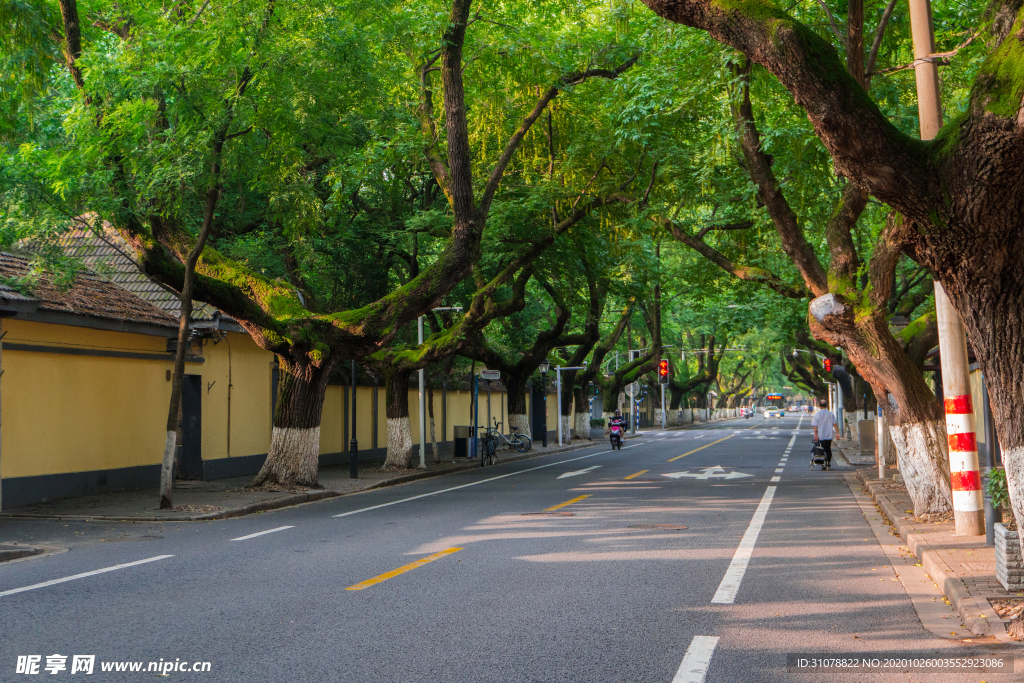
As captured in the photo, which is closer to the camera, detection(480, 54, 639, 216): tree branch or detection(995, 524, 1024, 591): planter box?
detection(995, 524, 1024, 591): planter box

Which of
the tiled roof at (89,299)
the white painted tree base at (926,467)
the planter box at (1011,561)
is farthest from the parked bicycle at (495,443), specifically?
the planter box at (1011,561)

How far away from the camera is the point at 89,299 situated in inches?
706

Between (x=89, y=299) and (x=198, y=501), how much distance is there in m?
5.05

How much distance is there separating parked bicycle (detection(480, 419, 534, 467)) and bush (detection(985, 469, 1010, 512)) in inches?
819

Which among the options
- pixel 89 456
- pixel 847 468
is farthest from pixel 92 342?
pixel 847 468

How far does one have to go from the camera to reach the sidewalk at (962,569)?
21.1 feet

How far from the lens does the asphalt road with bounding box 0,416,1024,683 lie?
5.75m

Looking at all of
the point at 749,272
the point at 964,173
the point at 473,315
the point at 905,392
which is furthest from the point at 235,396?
the point at 964,173

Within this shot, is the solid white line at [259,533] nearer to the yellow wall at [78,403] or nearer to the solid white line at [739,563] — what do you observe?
the yellow wall at [78,403]

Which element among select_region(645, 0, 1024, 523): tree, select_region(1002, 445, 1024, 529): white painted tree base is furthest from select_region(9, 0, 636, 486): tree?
select_region(1002, 445, 1024, 529): white painted tree base

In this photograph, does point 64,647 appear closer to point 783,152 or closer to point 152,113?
point 152,113

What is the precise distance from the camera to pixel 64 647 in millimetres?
6094

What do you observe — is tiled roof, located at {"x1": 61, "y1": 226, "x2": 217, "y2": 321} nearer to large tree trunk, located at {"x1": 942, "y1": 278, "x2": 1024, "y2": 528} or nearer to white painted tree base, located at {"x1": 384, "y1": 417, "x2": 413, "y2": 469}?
white painted tree base, located at {"x1": 384, "y1": 417, "x2": 413, "y2": 469}

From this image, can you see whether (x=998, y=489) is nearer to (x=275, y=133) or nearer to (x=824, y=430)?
(x=275, y=133)
